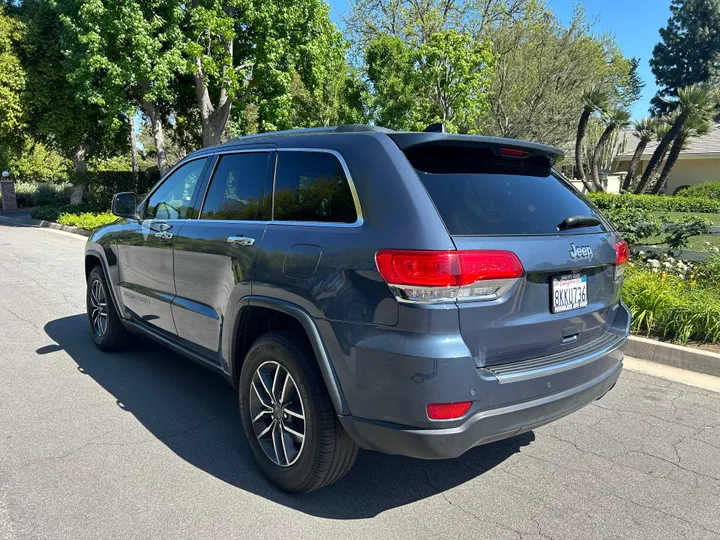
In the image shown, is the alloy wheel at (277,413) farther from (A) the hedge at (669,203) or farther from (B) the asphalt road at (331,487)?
(A) the hedge at (669,203)

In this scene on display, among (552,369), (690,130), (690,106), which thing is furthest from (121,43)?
(690,130)

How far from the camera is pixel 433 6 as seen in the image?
24531 mm

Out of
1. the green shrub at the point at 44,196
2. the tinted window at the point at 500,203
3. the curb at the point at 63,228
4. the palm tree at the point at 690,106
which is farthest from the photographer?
the green shrub at the point at 44,196

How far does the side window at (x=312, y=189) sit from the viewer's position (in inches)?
111

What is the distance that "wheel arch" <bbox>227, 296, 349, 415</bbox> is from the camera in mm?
2637

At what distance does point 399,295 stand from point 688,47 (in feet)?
204

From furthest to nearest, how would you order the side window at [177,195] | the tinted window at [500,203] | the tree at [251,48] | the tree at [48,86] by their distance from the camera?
the tree at [48,86] < the tree at [251,48] < the side window at [177,195] < the tinted window at [500,203]

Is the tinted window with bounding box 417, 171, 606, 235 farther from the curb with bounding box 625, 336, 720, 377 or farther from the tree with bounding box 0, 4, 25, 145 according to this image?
the tree with bounding box 0, 4, 25, 145

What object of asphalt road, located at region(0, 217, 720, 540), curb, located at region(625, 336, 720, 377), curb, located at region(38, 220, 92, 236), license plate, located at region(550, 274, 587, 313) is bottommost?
asphalt road, located at region(0, 217, 720, 540)

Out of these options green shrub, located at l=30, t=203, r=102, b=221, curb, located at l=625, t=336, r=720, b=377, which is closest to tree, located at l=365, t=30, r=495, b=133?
green shrub, located at l=30, t=203, r=102, b=221

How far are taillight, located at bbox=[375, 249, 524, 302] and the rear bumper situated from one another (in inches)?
21.9

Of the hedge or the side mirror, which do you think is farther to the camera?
the hedge

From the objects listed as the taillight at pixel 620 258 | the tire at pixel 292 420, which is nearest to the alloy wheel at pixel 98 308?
the tire at pixel 292 420

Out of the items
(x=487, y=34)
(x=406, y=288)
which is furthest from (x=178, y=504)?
(x=487, y=34)
